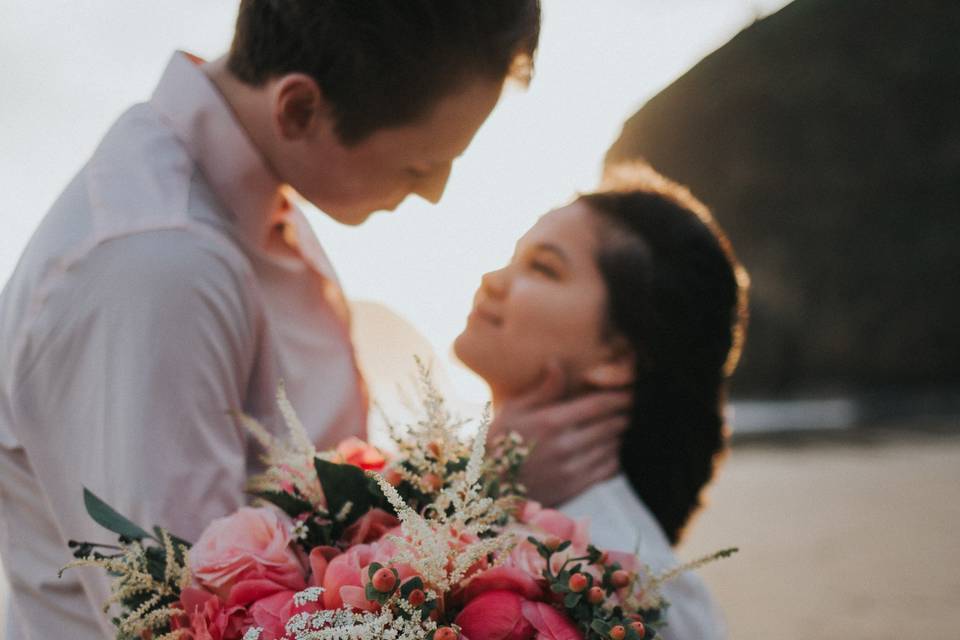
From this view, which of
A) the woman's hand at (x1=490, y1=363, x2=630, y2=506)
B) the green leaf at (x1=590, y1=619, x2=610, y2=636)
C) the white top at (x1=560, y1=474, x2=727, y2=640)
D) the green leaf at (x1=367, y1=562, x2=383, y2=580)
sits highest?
the green leaf at (x1=367, y1=562, x2=383, y2=580)

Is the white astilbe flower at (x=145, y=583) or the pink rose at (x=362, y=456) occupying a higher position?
the pink rose at (x=362, y=456)

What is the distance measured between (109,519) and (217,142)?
2.76 feet

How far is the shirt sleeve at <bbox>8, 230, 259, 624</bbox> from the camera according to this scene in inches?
67.0

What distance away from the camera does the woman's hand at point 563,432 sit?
2.48 m

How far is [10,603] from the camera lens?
6.91 ft

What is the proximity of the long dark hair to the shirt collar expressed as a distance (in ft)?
3.52

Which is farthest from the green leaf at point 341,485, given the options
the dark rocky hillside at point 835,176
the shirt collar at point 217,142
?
the dark rocky hillside at point 835,176

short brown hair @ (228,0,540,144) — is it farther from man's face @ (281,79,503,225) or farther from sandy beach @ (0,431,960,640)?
sandy beach @ (0,431,960,640)

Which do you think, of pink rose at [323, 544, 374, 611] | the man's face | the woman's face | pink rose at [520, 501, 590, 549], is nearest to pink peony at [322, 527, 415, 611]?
pink rose at [323, 544, 374, 611]

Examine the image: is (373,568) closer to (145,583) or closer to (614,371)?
(145,583)

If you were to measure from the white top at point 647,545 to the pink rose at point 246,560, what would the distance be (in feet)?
2.67

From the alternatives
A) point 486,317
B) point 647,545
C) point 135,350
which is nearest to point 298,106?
point 135,350

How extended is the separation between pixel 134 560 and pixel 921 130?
31952mm

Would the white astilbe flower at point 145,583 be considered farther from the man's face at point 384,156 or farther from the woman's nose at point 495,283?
the woman's nose at point 495,283
